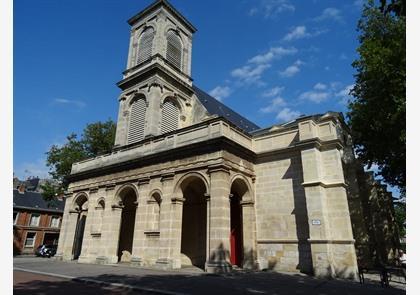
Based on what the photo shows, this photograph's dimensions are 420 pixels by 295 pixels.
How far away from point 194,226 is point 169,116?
852 cm

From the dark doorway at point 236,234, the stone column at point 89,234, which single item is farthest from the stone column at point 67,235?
the dark doorway at point 236,234

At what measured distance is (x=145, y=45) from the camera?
23.2 m

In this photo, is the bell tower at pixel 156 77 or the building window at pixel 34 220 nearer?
the bell tower at pixel 156 77

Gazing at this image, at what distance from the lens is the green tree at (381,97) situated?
11.9 metres

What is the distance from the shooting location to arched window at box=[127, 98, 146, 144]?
20.1 metres

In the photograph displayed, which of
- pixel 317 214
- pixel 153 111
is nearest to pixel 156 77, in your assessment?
pixel 153 111

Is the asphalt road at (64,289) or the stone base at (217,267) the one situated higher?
the stone base at (217,267)

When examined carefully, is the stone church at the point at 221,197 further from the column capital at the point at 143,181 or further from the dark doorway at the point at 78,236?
the dark doorway at the point at 78,236

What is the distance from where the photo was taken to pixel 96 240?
1731cm

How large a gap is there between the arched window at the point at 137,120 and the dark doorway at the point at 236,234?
848cm

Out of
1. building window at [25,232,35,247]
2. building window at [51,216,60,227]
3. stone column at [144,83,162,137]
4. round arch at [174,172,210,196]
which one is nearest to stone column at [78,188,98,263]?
stone column at [144,83,162,137]

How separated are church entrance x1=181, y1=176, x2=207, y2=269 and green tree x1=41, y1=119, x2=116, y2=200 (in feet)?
49.0

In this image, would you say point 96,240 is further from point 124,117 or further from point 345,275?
point 345,275

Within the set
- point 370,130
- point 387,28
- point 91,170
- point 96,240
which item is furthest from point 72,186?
point 387,28
